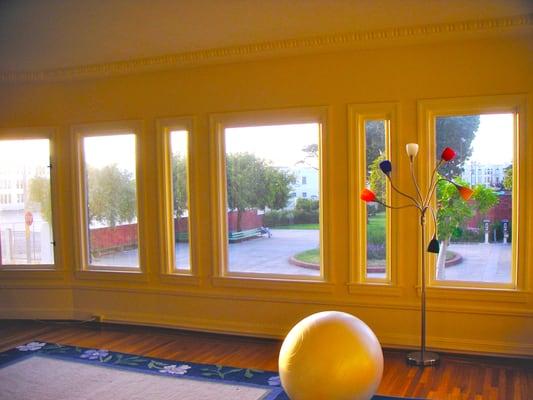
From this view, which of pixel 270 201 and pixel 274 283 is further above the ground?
pixel 270 201

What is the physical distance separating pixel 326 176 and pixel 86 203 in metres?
2.83

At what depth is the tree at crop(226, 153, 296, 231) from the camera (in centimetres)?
520

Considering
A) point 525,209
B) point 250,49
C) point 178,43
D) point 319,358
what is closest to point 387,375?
point 319,358

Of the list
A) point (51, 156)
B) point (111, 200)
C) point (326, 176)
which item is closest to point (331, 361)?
point (326, 176)

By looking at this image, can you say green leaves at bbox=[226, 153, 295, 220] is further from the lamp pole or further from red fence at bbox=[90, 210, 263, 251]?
the lamp pole

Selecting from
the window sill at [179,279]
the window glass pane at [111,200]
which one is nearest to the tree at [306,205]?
the window sill at [179,279]

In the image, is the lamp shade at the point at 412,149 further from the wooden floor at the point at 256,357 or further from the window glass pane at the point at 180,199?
the window glass pane at the point at 180,199

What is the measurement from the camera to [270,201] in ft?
17.2

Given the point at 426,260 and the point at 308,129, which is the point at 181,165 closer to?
the point at 308,129

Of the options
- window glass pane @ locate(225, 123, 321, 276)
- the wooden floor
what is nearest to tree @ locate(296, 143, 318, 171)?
window glass pane @ locate(225, 123, 321, 276)

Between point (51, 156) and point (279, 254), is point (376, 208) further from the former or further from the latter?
point (51, 156)

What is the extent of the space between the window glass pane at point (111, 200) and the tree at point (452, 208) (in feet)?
10.5

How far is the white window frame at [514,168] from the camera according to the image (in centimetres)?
425

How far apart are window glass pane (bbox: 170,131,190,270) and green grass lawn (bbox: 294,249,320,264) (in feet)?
4.04
